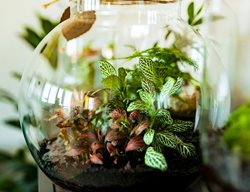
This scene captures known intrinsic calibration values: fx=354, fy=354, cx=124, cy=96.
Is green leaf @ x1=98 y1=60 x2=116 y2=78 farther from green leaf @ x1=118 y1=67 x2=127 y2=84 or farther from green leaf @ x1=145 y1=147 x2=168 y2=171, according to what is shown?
green leaf @ x1=145 y1=147 x2=168 y2=171

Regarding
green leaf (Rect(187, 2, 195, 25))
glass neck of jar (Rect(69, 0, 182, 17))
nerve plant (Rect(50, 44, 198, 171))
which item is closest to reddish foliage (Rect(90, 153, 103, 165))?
nerve plant (Rect(50, 44, 198, 171))

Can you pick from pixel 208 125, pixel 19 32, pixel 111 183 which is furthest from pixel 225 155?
pixel 19 32

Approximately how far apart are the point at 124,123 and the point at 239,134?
21cm

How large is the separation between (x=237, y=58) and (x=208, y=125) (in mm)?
280

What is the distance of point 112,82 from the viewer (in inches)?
20.9

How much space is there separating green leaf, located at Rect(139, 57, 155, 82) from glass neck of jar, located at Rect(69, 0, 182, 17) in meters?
0.11

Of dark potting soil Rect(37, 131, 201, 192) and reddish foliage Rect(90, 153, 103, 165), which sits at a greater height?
reddish foliage Rect(90, 153, 103, 165)

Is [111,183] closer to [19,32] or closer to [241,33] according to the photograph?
[241,33]

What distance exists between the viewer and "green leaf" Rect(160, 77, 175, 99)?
50cm

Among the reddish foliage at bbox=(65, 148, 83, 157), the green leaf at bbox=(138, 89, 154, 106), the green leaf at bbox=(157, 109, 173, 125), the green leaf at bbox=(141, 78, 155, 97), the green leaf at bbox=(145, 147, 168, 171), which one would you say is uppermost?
the green leaf at bbox=(141, 78, 155, 97)

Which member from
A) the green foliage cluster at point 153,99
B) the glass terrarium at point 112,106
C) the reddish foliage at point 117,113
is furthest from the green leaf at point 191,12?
Answer: the reddish foliage at point 117,113

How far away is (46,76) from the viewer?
60cm

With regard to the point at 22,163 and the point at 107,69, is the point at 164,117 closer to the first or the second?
the point at 107,69

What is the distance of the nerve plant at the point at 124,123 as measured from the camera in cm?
50
